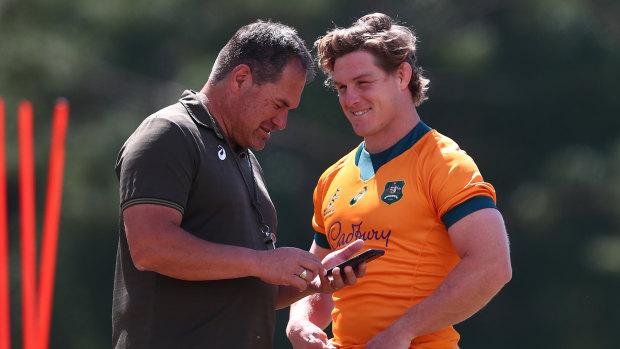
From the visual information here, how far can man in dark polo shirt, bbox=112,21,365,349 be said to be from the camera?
2.75 meters

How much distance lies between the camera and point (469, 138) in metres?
11.2

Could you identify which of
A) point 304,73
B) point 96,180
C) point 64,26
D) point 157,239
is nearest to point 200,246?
point 157,239

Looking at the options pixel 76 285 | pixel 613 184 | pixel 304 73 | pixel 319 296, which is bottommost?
pixel 76 285

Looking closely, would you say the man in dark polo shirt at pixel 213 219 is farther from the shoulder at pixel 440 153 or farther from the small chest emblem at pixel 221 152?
the shoulder at pixel 440 153

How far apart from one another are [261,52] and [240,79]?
0.38 feet

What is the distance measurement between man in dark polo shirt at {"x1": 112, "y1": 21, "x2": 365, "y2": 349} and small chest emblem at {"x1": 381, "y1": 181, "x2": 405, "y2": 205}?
20cm

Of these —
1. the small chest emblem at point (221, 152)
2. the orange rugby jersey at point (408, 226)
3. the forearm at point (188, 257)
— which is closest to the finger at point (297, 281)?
the forearm at point (188, 257)

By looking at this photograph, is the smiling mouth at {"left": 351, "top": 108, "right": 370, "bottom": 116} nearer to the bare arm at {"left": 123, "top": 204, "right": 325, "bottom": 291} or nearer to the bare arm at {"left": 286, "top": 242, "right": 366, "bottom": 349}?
the bare arm at {"left": 286, "top": 242, "right": 366, "bottom": 349}

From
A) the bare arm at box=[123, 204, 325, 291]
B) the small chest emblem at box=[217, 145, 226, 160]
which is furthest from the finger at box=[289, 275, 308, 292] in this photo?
the small chest emblem at box=[217, 145, 226, 160]

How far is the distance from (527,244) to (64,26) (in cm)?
615

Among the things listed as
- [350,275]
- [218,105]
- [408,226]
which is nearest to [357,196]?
[408,226]

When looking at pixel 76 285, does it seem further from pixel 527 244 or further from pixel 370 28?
pixel 370 28

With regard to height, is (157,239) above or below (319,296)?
above

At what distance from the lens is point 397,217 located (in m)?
3.08
